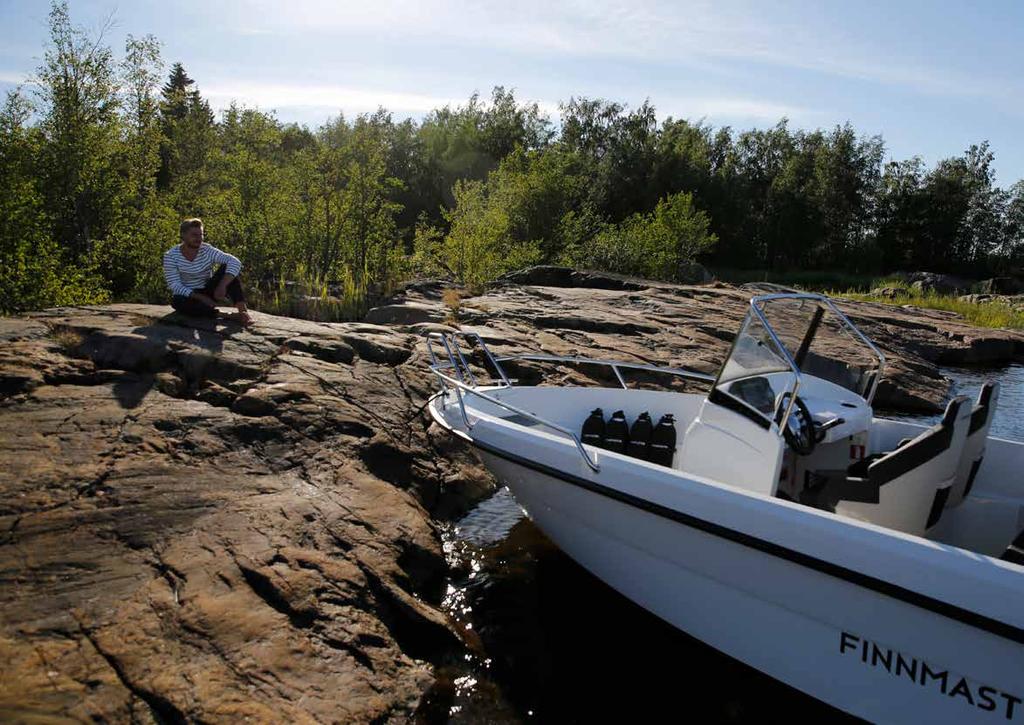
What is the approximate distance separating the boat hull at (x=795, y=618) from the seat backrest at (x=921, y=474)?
2.37ft

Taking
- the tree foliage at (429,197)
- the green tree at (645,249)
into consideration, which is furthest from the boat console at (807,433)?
the green tree at (645,249)

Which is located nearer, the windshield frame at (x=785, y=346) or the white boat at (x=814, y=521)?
the white boat at (x=814, y=521)

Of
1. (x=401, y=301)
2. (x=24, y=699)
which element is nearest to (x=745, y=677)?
(x=24, y=699)

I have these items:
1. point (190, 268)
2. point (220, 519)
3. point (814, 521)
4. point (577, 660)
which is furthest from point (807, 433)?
point (190, 268)

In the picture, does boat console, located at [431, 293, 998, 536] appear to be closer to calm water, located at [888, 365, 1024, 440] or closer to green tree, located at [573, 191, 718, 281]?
calm water, located at [888, 365, 1024, 440]

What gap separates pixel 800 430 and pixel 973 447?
35.0 inches

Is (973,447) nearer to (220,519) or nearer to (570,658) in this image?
(570,658)

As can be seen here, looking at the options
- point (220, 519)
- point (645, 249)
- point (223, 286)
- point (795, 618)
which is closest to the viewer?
point (795, 618)

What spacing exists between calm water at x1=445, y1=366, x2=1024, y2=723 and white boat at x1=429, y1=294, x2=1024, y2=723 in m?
0.31

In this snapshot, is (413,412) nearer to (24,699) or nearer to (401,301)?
(24,699)

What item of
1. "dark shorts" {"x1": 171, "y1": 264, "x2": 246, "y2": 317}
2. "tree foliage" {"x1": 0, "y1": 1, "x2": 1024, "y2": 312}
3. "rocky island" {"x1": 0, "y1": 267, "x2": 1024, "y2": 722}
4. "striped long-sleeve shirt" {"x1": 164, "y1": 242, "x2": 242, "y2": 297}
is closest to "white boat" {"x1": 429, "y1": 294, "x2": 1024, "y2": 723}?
"rocky island" {"x1": 0, "y1": 267, "x2": 1024, "y2": 722}

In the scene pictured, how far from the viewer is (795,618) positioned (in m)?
3.52

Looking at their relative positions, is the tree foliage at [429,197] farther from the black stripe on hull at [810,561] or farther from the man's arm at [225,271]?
the black stripe on hull at [810,561]

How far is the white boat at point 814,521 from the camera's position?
3031 millimetres
